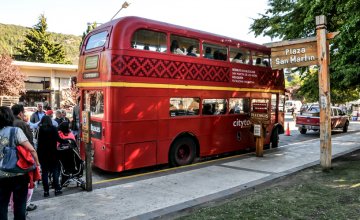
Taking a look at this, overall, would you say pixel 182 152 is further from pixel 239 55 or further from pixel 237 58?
pixel 239 55

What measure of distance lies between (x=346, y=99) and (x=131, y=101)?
35.4m

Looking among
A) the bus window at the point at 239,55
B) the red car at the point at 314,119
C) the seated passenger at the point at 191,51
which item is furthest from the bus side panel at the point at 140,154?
the red car at the point at 314,119

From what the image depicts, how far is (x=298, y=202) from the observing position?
5.80 meters

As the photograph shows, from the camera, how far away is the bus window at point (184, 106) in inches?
361

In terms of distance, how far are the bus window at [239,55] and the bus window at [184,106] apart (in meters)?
2.26

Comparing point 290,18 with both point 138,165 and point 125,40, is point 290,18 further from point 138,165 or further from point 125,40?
point 138,165

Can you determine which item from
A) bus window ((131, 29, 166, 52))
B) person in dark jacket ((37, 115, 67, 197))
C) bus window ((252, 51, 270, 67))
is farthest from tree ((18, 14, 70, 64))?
person in dark jacket ((37, 115, 67, 197))

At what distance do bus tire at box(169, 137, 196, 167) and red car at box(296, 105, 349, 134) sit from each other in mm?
12270

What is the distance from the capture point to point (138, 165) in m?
8.27

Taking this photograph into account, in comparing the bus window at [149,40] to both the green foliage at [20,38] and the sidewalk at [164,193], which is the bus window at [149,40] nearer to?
the sidewalk at [164,193]

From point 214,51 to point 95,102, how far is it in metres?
4.15

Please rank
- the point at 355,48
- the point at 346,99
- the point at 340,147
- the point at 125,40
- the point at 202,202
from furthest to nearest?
the point at 346,99
the point at 340,147
the point at 355,48
the point at 125,40
the point at 202,202

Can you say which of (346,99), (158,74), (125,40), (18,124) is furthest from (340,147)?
(346,99)

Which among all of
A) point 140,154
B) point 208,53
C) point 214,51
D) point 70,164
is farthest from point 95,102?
point 214,51
